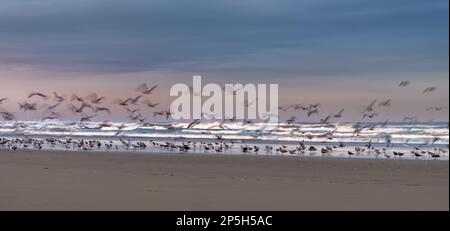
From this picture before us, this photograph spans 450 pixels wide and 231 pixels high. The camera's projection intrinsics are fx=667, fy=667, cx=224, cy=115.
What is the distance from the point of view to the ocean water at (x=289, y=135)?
29.3 meters

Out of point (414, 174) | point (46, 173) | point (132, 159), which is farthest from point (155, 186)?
point (132, 159)

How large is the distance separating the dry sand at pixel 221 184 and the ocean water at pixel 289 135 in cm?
582

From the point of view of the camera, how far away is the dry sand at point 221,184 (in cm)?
1025

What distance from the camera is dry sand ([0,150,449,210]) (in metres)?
10.3

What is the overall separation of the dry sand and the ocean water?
229 inches

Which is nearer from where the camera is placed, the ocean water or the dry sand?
the dry sand

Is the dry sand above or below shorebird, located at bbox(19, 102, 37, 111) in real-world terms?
below

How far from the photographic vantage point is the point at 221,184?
507 inches

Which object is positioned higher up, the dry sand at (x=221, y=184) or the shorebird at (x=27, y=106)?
the shorebird at (x=27, y=106)

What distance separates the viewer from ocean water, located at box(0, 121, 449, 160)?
96.1ft

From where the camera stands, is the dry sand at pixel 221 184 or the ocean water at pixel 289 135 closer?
the dry sand at pixel 221 184

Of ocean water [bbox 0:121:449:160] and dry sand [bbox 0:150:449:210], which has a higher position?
ocean water [bbox 0:121:449:160]
